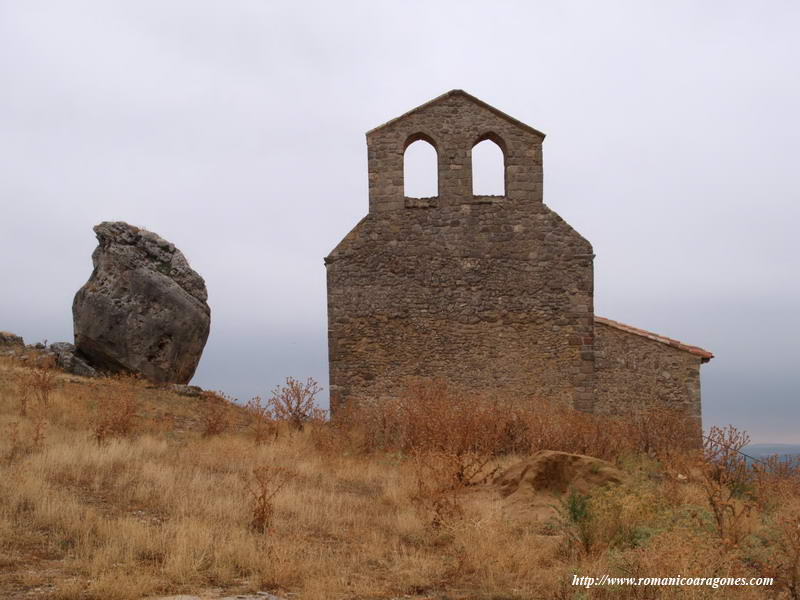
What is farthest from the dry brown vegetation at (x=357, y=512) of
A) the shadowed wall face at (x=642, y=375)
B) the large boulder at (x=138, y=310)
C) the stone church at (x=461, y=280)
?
the shadowed wall face at (x=642, y=375)

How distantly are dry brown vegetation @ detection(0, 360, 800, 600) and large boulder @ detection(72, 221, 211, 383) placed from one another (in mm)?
2872

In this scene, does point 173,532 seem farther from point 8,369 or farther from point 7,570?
point 8,369

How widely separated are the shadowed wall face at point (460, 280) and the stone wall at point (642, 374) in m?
2.40

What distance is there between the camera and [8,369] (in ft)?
47.3

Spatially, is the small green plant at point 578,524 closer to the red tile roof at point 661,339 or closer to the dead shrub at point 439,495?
the dead shrub at point 439,495

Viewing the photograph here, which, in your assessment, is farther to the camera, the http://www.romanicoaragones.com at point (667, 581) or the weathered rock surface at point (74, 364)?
the weathered rock surface at point (74, 364)

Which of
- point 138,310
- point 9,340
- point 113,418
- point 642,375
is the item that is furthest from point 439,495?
point 9,340

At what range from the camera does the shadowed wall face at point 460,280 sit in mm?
13133

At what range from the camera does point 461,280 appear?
13312 millimetres

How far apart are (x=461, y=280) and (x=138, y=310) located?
6606 mm

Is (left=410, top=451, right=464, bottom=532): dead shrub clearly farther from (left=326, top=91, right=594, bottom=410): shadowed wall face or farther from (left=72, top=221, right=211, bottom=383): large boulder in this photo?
(left=72, top=221, right=211, bottom=383): large boulder

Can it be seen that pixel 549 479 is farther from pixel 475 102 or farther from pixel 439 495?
pixel 475 102

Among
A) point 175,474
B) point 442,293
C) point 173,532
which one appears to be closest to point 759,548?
point 173,532

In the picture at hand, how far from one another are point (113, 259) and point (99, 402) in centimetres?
403
